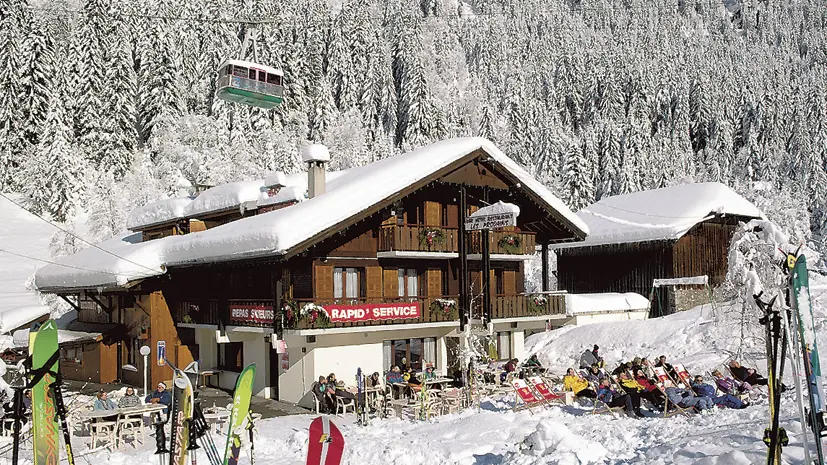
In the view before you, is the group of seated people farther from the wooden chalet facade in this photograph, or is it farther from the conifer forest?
the conifer forest

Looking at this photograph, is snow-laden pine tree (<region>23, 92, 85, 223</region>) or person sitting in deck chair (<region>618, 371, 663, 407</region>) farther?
snow-laden pine tree (<region>23, 92, 85, 223</region>)

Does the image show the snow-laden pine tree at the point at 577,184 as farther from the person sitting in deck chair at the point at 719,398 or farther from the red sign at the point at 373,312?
the person sitting in deck chair at the point at 719,398

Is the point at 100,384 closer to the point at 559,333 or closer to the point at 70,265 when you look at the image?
the point at 70,265

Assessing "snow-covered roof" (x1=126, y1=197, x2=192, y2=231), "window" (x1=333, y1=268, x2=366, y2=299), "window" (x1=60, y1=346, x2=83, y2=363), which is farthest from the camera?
"snow-covered roof" (x1=126, y1=197, x2=192, y2=231)

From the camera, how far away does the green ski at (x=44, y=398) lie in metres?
7.99

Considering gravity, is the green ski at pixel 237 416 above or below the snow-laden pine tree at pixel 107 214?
below

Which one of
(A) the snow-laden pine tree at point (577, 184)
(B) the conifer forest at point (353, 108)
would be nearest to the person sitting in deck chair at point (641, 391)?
(B) the conifer forest at point (353, 108)

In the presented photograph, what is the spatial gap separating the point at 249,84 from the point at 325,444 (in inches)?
1003

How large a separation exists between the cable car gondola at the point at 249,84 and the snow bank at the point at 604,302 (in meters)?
15.4

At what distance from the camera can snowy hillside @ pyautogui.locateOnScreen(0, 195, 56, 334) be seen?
151 ft

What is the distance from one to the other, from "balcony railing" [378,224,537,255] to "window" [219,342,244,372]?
6.46 meters

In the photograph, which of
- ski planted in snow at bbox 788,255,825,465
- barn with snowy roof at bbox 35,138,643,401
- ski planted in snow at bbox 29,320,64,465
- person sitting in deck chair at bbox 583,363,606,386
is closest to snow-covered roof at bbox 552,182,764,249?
barn with snowy roof at bbox 35,138,643,401

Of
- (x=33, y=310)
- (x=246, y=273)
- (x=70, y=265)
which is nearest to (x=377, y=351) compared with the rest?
(x=246, y=273)

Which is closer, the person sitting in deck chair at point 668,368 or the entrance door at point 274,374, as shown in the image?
the person sitting in deck chair at point 668,368
